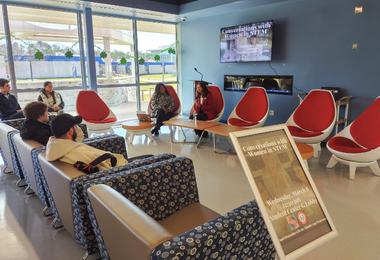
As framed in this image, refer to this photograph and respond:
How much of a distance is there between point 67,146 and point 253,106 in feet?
→ 13.6

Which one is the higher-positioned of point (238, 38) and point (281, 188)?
point (238, 38)

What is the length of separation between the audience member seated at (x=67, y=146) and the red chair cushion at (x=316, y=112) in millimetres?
3529

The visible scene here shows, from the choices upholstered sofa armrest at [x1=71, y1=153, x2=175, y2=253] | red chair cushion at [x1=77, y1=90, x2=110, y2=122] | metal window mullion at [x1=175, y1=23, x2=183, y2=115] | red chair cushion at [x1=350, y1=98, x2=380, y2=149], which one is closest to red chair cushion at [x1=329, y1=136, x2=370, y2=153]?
red chair cushion at [x1=350, y1=98, x2=380, y2=149]

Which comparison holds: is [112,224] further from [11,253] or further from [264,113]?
[264,113]

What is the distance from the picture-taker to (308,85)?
547cm

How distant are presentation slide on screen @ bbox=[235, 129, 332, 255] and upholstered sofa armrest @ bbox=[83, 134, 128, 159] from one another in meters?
2.20

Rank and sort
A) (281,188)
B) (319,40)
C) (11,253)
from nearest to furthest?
(281,188) < (11,253) < (319,40)

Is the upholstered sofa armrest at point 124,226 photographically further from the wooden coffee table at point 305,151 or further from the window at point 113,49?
the window at point 113,49

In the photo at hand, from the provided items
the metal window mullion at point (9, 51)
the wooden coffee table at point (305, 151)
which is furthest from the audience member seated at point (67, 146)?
the metal window mullion at point (9, 51)

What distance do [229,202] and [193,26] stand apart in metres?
5.82

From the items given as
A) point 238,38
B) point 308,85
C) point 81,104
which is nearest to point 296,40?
point 308,85

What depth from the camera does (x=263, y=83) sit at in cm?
619

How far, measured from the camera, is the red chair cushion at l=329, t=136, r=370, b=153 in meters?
3.63

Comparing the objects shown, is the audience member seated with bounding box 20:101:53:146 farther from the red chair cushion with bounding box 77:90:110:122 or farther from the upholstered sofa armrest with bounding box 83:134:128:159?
the red chair cushion with bounding box 77:90:110:122
